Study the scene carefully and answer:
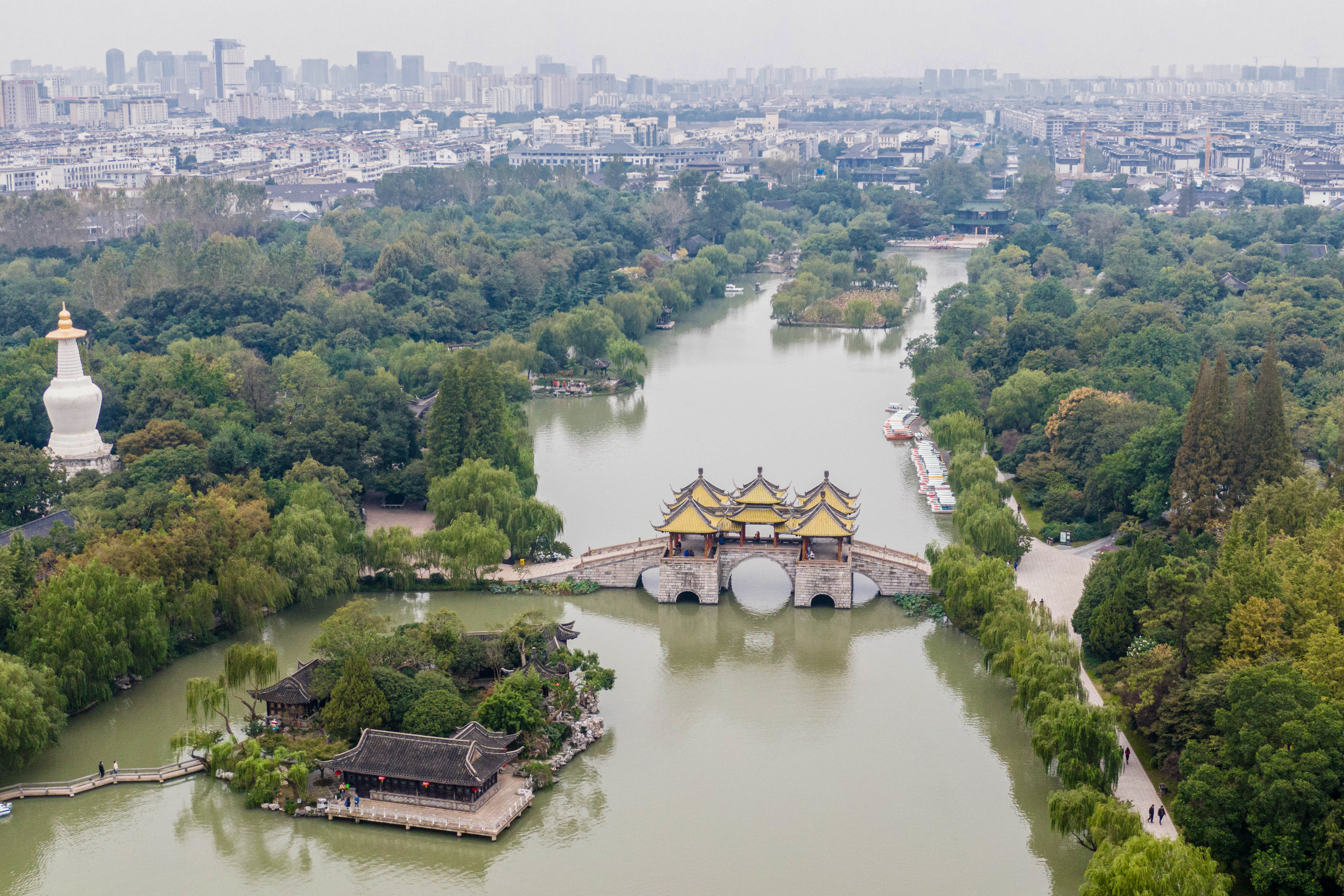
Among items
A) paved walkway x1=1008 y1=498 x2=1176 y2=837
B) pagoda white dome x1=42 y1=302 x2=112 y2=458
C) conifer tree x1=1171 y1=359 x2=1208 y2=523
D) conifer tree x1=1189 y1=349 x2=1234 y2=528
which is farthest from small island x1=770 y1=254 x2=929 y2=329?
pagoda white dome x1=42 y1=302 x2=112 y2=458

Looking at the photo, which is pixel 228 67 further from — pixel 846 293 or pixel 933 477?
pixel 933 477

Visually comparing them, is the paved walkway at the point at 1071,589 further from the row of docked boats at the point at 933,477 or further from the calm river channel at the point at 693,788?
the row of docked boats at the point at 933,477

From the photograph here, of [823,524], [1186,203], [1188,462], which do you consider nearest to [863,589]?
[823,524]

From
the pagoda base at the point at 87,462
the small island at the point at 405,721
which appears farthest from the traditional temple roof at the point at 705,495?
the pagoda base at the point at 87,462

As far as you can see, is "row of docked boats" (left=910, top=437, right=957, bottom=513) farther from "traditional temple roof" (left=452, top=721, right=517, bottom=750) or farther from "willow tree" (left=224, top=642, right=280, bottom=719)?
"willow tree" (left=224, top=642, right=280, bottom=719)

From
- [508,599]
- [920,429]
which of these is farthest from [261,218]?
[508,599]

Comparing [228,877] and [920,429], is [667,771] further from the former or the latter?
[920,429]
